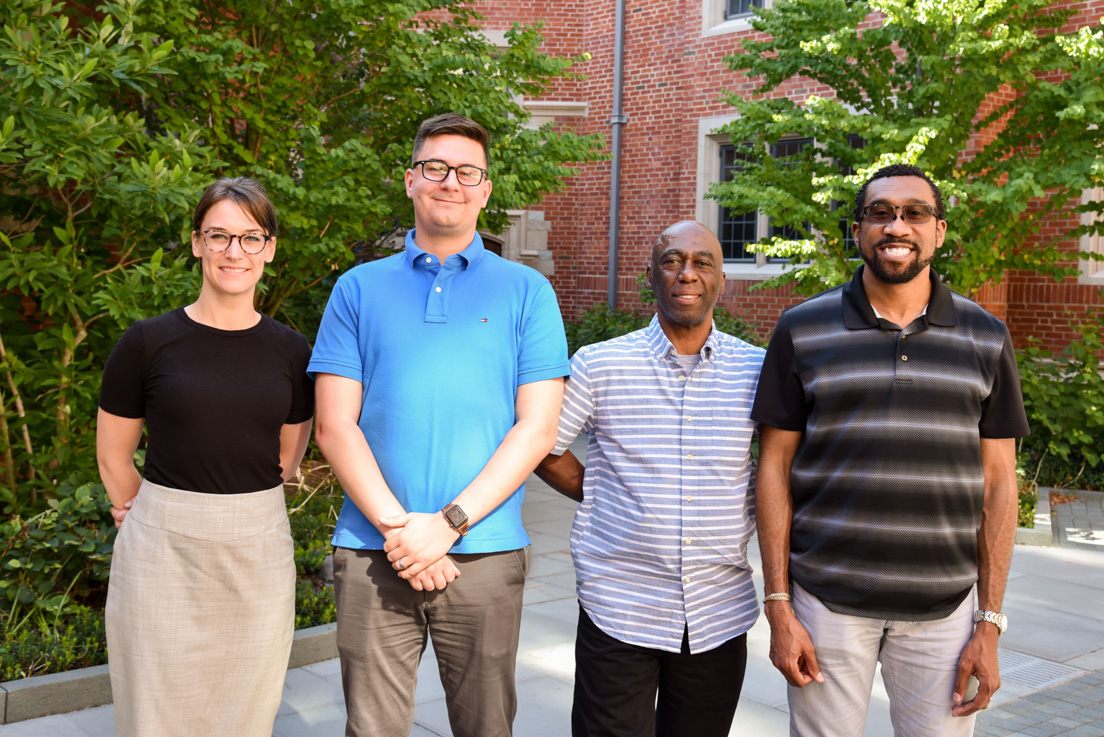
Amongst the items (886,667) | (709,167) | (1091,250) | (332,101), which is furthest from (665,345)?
(709,167)

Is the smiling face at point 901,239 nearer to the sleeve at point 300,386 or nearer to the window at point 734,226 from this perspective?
the sleeve at point 300,386

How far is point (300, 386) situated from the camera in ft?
9.55

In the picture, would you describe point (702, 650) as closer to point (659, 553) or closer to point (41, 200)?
point (659, 553)

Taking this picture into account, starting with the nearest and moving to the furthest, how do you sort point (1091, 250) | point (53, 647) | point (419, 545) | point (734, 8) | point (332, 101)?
1. point (419, 545)
2. point (53, 647)
3. point (332, 101)
4. point (1091, 250)
5. point (734, 8)

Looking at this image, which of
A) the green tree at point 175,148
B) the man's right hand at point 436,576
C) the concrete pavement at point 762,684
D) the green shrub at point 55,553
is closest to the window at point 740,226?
the green tree at point 175,148

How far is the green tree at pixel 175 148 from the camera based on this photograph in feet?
15.3

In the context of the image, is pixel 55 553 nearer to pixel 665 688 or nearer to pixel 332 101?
pixel 665 688

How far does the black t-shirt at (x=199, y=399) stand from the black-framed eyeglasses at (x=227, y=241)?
225 millimetres

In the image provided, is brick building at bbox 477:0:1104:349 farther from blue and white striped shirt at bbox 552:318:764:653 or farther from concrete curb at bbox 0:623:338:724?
blue and white striped shirt at bbox 552:318:764:653

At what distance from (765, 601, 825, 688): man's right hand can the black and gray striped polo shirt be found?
0.11 meters

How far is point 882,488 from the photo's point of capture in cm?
256

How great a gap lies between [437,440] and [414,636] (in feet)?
1.86

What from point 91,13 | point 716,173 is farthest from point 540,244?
point 91,13

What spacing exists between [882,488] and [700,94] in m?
13.1
